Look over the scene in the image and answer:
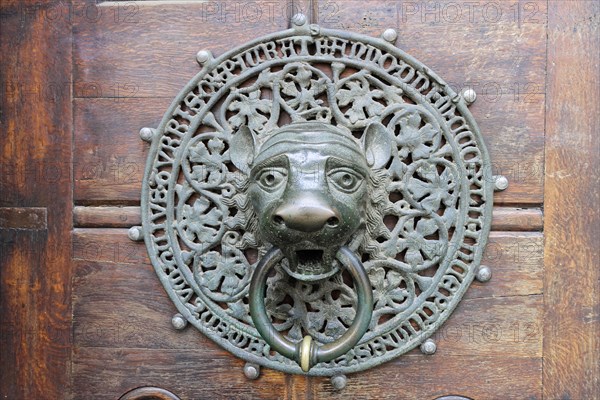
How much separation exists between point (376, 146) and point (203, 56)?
235 mm

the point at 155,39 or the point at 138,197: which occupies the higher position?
the point at 155,39

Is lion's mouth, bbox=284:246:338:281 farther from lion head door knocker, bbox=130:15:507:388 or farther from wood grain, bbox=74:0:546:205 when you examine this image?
wood grain, bbox=74:0:546:205

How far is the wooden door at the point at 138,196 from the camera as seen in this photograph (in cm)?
77

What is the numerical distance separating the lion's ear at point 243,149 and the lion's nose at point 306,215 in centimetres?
12

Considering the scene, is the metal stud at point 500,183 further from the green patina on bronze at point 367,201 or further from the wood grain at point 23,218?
the wood grain at point 23,218

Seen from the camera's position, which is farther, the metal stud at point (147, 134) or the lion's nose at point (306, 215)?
the metal stud at point (147, 134)

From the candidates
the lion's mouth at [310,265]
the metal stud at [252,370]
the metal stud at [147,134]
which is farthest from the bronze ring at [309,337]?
the metal stud at [147,134]

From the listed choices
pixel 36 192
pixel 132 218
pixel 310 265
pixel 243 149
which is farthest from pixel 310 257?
pixel 36 192

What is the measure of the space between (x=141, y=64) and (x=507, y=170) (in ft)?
1.51

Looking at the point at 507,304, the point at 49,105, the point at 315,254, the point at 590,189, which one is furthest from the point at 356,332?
the point at 49,105

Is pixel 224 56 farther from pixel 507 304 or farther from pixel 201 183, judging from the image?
pixel 507 304

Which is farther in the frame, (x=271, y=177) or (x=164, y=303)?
(x=164, y=303)

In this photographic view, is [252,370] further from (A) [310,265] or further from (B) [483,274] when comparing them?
(B) [483,274]

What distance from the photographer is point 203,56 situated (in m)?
0.78
